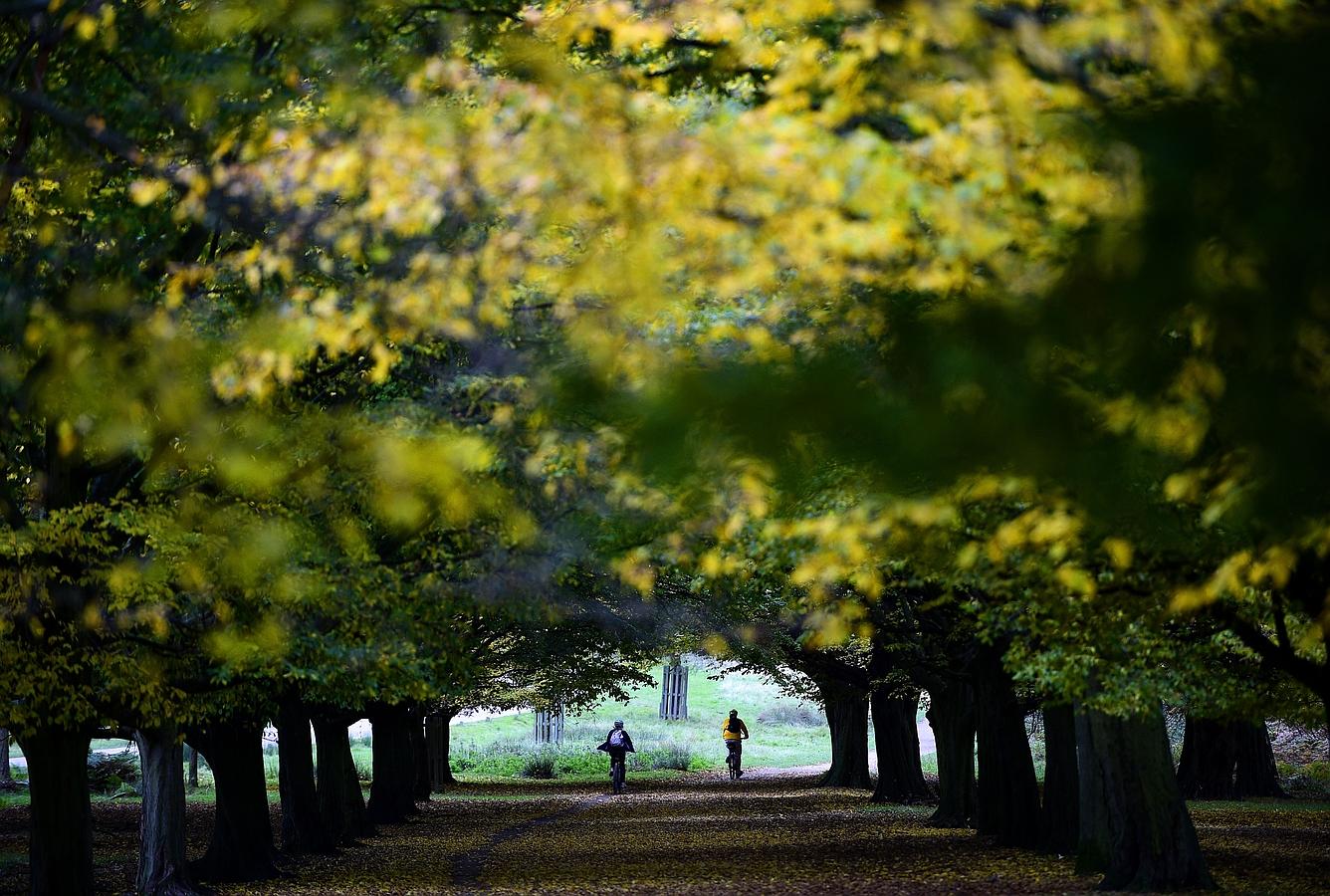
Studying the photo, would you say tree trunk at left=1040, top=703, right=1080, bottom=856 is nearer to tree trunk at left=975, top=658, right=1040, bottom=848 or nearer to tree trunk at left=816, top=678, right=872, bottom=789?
tree trunk at left=975, top=658, right=1040, bottom=848

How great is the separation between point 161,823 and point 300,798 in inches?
279

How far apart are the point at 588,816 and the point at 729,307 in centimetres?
2445

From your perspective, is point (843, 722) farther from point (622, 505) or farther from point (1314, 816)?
point (622, 505)

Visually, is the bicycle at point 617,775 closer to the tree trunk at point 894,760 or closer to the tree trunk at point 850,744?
the tree trunk at point 850,744

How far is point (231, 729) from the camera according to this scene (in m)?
18.6

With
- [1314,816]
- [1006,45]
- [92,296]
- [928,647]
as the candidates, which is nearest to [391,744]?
[928,647]

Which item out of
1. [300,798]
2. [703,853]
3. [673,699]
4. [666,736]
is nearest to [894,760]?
[703,853]

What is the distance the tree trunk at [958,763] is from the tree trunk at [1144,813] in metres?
10.5

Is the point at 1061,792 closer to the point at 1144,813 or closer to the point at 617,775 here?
the point at 1144,813

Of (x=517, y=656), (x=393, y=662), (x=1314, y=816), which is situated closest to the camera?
(x=393, y=662)

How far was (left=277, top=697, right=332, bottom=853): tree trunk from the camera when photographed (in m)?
22.2

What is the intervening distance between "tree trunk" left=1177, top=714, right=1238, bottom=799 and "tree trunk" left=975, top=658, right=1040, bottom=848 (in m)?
12.2

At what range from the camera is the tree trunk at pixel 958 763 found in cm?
2591

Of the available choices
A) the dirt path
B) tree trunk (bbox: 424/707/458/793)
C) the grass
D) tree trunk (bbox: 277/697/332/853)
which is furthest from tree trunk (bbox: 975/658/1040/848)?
tree trunk (bbox: 424/707/458/793)
